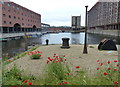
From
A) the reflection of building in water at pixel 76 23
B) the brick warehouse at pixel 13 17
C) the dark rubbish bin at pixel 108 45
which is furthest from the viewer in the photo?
the reflection of building in water at pixel 76 23

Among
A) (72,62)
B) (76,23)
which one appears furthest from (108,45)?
(76,23)

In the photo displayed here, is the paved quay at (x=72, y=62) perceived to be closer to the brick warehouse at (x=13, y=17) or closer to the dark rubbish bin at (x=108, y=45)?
the dark rubbish bin at (x=108, y=45)

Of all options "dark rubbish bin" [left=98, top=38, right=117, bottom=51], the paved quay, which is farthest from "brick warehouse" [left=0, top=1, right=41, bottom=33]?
"dark rubbish bin" [left=98, top=38, right=117, bottom=51]

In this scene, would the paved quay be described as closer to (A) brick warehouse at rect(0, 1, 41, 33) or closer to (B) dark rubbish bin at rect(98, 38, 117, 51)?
(B) dark rubbish bin at rect(98, 38, 117, 51)

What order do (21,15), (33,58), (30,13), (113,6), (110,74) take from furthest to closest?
1. (30,13)
2. (113,6)
3. (21,15)
4. (33,58)
5. (110,74)

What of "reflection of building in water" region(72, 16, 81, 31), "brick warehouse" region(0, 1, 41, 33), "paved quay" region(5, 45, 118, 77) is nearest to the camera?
"paved quay" region(5, 45, 118, 77)

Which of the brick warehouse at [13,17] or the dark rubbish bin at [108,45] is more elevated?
the brick warehouse at [13,17]

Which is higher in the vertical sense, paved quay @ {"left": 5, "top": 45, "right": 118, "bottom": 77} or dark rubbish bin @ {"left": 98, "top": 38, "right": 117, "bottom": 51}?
dark rubbish bin @ {"left": 98, "top": 38, "right": 117, "bottom": 51}

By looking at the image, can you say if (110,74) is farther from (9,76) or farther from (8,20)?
(8,20)

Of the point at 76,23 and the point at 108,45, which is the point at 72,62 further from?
the point at 76,23

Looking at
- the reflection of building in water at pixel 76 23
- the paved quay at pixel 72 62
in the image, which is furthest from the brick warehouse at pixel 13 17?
the reflection of building in water at pixel 76 23

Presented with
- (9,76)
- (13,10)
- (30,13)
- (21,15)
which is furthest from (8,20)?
(9,76)

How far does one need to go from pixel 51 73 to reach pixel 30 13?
73.3 meters

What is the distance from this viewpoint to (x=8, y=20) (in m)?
49.0
